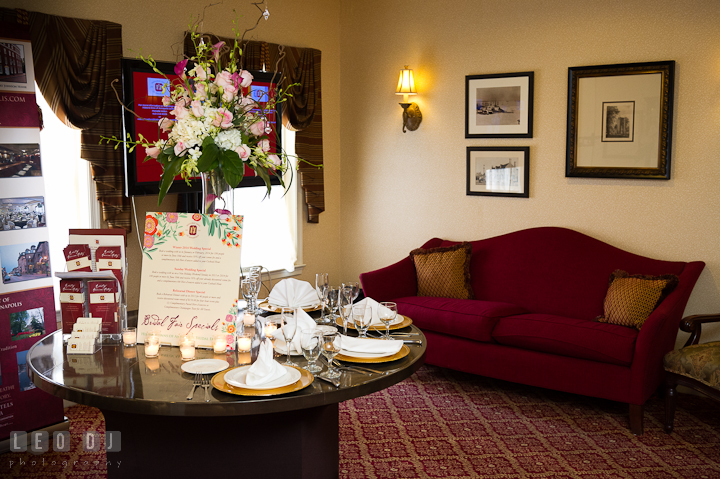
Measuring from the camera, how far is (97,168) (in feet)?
13.2

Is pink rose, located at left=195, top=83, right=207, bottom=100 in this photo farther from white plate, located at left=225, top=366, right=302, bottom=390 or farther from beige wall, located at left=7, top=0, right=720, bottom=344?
beige wall, located at left=7, top=0, right=720, bottom=344

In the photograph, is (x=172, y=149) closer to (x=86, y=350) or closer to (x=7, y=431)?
(x=86, y=350)

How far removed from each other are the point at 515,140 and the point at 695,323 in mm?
1829

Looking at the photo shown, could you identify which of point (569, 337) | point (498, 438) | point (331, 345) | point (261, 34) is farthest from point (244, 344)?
point (261, 34)

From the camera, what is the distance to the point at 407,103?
5.39 metres

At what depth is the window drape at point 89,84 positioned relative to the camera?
12.3 ft

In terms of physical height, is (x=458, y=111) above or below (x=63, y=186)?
above

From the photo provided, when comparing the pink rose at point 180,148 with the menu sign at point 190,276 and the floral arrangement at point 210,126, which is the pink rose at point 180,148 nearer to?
the floral arrangement at point 210,126

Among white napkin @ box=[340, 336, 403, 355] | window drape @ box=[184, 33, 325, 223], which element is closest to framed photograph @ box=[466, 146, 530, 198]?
window drape @ box=[184, 33, 325, 223]

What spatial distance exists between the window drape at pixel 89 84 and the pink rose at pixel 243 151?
2.17 meters

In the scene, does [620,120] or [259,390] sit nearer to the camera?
[259,390]

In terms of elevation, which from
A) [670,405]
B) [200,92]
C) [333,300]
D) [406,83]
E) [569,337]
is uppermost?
[406,83]

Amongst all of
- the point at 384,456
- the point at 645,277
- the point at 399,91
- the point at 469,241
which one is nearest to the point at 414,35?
the point at 399,91

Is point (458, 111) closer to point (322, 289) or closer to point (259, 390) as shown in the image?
point (322, 289)
